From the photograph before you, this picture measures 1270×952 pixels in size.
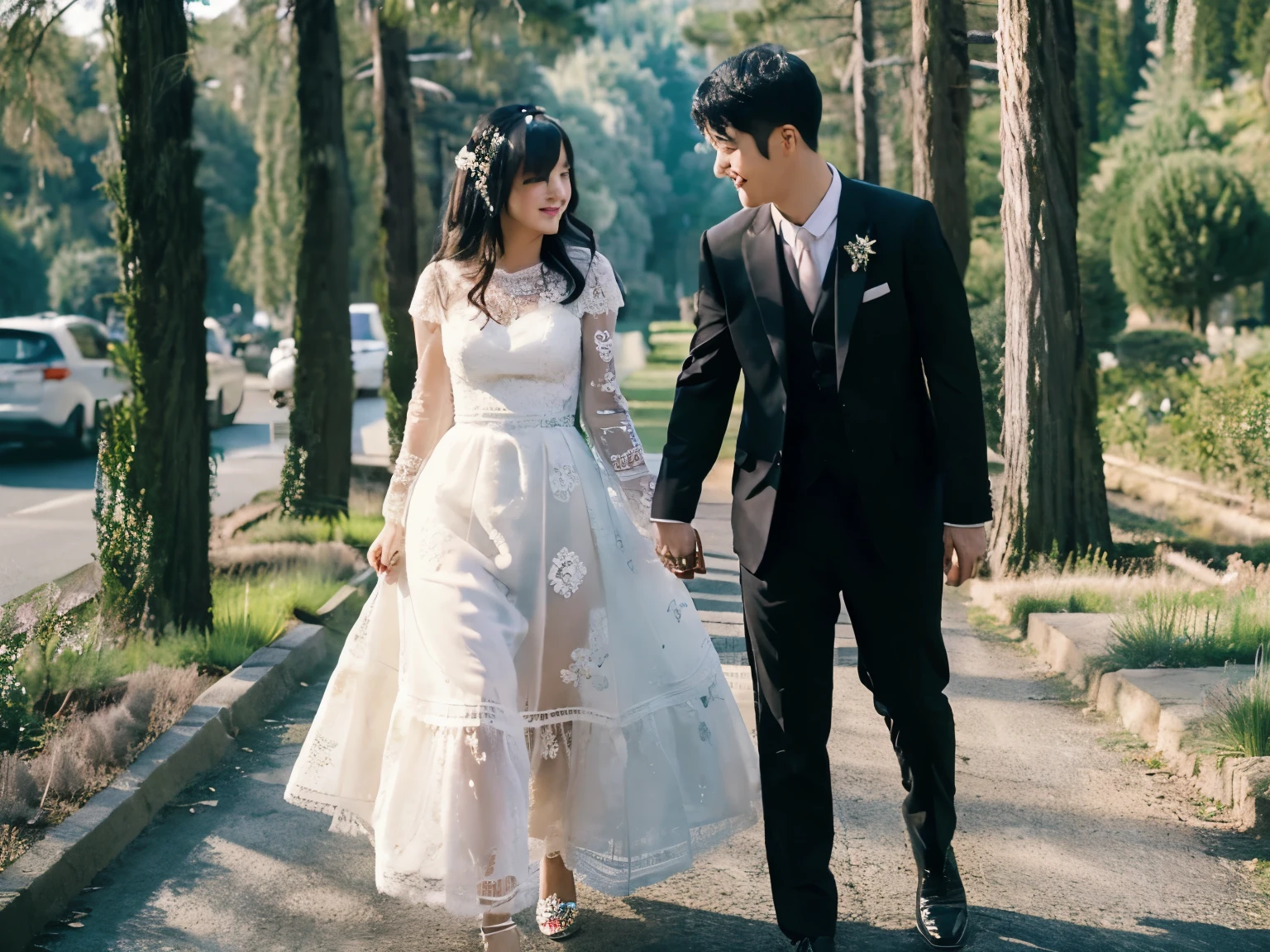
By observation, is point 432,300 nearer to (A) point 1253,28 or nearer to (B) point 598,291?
(B) point 598,291

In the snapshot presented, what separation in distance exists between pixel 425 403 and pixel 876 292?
140 cm

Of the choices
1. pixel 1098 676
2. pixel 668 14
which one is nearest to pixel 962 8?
pixel 1098 676

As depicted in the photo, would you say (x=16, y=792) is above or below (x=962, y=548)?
below

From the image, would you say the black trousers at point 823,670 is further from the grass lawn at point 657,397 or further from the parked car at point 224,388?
the parked car at point 224,388

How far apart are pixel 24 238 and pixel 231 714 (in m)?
60.1

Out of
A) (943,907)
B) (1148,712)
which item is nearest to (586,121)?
(1148,712)

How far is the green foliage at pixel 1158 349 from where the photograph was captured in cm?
2183

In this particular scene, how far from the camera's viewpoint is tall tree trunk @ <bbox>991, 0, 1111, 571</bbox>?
9055mm

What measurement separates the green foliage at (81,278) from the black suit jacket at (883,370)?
59495mm

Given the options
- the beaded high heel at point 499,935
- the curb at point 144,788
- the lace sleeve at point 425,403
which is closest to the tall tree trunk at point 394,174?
the curb at point 144,788

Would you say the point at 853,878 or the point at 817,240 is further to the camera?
the point at 853,878

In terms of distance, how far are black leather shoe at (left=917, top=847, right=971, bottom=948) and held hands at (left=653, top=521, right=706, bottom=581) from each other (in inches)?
40.6

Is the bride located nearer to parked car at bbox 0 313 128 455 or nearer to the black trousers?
the black trousers

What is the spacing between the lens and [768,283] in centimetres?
363
